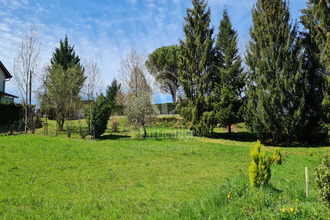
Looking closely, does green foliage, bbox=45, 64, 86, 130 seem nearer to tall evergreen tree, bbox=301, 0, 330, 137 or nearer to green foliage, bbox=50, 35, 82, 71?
green foliage, bbox=50, 35, 82, 71

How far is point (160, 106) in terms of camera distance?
31.3m

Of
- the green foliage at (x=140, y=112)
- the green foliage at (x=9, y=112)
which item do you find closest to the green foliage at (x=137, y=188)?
the green foliage at (x=140, y=112)

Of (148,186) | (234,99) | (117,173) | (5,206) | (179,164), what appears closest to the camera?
(5,206)

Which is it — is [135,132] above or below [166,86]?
below

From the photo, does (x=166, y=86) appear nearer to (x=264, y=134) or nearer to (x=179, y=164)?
(x=264, y=134)

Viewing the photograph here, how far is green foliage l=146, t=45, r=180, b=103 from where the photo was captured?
33.4 m

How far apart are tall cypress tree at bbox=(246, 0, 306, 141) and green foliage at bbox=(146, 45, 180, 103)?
54.1 ft

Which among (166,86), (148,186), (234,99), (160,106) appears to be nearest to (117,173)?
(148,186)

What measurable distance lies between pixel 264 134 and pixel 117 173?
15.5m

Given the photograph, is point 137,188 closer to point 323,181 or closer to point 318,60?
point 323,181

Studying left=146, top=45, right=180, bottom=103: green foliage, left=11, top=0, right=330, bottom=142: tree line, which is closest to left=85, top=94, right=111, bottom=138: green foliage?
left=11, top=0, right=330, bottom=142: tree line

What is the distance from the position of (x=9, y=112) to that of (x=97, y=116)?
42.1 feet

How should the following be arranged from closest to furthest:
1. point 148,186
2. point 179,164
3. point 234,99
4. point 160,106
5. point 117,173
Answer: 1. point 148,186
2. point 117,173
3. point 179,164
4. point 234,99
5. point 160,106

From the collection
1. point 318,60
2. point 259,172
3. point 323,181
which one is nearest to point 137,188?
point 259,172
